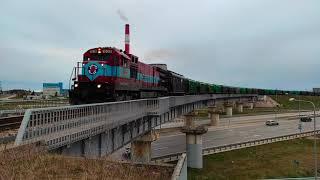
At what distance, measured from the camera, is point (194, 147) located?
200 feet

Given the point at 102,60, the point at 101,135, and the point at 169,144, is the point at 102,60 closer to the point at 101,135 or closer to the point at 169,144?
the point at 101,135

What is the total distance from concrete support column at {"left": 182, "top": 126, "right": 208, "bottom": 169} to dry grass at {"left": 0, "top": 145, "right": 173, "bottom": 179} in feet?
150

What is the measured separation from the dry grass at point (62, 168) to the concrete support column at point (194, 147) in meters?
45.6

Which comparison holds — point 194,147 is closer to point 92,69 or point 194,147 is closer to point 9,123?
point 92,69

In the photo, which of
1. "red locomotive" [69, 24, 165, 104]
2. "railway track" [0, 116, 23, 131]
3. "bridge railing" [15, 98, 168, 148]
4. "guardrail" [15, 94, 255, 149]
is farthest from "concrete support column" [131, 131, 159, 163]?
"bridge railing" [15, 98, 168, 148]

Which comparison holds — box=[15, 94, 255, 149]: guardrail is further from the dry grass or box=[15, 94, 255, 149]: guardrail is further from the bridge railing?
the dry grass

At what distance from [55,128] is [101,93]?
1436cm

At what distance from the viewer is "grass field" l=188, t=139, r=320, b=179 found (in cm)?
5447

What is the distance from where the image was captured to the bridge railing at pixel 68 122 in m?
13.1

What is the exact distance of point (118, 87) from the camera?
2988cm

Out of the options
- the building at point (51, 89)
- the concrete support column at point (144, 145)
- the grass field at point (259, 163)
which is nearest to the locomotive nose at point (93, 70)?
the concrete support column at point (144, 145)

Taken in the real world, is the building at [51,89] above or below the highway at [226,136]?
above

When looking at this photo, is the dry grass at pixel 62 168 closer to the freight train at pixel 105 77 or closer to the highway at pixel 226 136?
the freight train at pixel 105 77

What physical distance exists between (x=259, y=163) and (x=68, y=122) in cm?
4985
